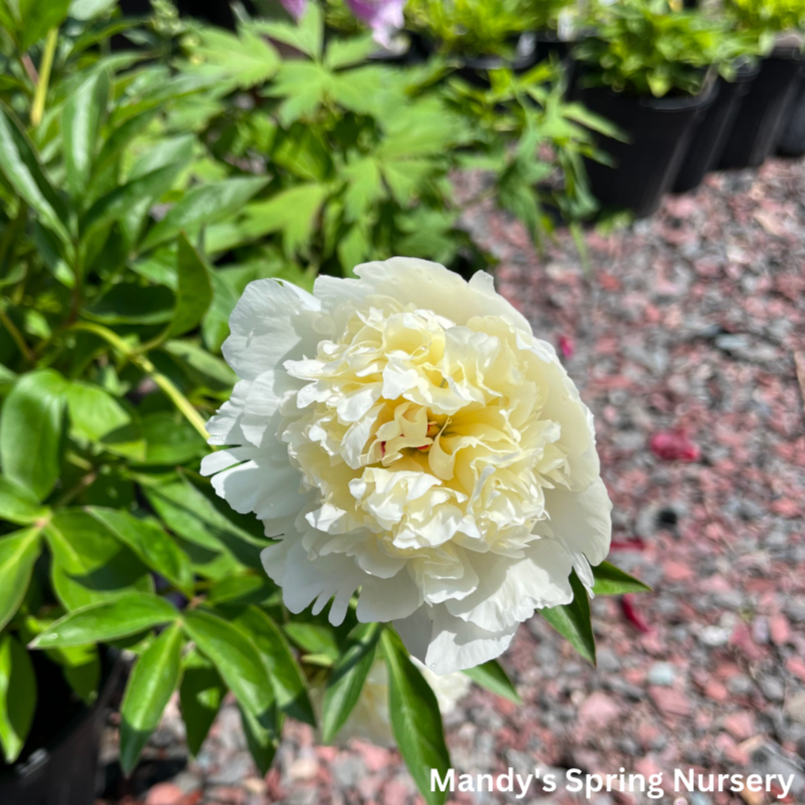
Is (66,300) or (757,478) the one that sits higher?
(66,300)

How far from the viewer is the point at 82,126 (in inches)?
31.1

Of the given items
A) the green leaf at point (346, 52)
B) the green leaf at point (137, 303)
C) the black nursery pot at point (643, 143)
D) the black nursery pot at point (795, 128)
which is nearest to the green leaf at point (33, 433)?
the green leaf at point (137, 303)

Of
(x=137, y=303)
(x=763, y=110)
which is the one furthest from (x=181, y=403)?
(x=763, y=110)

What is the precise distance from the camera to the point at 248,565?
67 centimetres

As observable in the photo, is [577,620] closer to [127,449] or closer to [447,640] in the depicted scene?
[447,640]

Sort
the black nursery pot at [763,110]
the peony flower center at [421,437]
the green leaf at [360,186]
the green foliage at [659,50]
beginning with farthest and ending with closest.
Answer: the black nursery pot at [763,110] → the green foliage at [659,50] → the green leaf at [360,186] → the peony flower center at [421,437]

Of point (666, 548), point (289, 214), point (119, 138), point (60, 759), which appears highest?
point (119, 138)

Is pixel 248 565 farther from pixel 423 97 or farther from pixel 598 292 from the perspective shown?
pixel 598 292

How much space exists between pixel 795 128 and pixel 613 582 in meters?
3.04

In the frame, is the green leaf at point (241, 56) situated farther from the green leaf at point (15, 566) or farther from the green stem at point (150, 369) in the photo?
the green leaf at point (15, 566)

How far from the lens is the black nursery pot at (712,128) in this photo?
8.63 ft

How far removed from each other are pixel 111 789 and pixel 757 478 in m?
1.56

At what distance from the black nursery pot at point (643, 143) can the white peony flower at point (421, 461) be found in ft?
7.50

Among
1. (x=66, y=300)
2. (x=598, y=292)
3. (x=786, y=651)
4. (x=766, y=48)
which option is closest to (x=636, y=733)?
(x=786, y=651)
